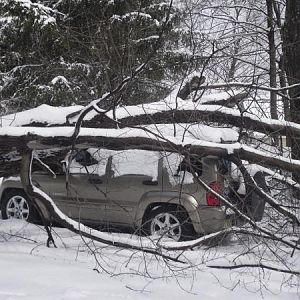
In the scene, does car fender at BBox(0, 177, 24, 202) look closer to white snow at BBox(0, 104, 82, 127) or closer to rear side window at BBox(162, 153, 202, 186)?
white snow at BBox(0, 104, 82, 127)

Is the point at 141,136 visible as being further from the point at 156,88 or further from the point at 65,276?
the point at 156,88

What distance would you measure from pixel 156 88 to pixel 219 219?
8.30ft

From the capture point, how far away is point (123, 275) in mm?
5641

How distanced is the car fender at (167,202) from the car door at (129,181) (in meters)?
0.09

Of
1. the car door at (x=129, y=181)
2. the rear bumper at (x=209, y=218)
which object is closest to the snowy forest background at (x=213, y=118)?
the rear bumper at (x=209, y=218)

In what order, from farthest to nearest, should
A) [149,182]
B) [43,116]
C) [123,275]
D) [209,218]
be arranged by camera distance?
[149,182], [209,218], [43,116], [123,275]

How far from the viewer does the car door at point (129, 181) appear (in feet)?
26.6

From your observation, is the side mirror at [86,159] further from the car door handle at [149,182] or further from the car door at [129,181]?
the car door handle at [149,182]

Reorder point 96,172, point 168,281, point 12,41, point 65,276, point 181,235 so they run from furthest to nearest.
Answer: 1. point 12,41
2. point 96,172
3. point 181,235
4. point 168,281
5. point 65,276

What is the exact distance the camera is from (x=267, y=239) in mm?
6012

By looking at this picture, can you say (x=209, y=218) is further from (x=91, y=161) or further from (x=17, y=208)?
(x=17, y=208)

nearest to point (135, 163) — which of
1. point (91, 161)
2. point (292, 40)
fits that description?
point (91, 161)

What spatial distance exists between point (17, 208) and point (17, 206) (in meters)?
0.03

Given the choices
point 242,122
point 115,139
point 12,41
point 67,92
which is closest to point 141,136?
point 115,139
